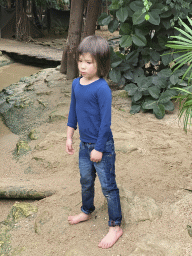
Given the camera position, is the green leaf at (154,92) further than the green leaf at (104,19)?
No

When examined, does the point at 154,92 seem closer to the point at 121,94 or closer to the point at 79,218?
the point at 121,94

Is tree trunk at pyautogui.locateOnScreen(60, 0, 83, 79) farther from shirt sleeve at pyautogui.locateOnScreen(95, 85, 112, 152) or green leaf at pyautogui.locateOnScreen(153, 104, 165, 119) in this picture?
shirt sleeve at pyautogui.locateOnScreen(95, 85, 112, 152)

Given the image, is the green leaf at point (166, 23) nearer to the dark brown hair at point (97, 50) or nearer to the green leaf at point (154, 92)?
the green leaf at point (154, 92)

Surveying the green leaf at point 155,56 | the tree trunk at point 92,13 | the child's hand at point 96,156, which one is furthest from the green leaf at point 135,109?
the child's hand at point 96,156

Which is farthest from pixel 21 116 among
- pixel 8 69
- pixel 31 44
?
pixel 31 44

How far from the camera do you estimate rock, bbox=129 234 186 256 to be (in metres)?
1.75

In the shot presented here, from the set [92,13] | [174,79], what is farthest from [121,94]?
[92,13]

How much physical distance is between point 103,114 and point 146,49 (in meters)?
2.86

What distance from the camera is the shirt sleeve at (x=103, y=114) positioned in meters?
1.66

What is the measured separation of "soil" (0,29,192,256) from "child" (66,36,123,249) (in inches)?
7.7

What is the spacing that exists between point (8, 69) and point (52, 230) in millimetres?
7933

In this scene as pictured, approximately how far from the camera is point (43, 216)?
2.25 metres

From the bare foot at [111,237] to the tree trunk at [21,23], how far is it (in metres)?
13.0

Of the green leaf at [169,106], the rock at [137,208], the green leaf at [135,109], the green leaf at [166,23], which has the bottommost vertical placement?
the rock at [137,208]
